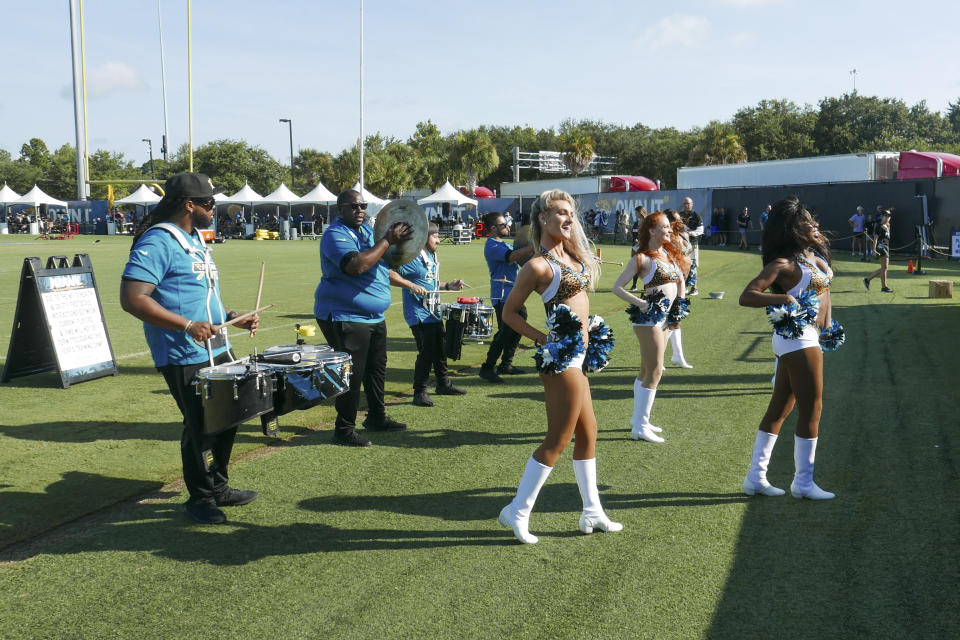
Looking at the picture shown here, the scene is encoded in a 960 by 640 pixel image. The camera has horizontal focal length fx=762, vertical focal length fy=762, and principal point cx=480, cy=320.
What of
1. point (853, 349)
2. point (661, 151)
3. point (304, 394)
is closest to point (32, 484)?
point (304, 394)

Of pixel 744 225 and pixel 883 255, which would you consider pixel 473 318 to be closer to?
pixel 883 255

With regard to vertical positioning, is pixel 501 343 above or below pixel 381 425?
above

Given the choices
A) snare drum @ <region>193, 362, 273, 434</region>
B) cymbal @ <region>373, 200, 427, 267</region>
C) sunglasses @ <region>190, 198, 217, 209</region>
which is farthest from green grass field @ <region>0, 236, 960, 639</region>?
sunglasses @ <region>190, 198, 217, 209</region>

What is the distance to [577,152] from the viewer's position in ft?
261

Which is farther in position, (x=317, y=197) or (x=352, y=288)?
(x=317, y=197)

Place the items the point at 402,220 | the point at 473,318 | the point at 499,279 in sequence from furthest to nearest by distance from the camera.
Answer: the point at 473,318
the point at 499,279
the point at 402,220

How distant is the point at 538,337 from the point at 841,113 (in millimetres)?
85653

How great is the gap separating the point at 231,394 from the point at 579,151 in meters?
78.4

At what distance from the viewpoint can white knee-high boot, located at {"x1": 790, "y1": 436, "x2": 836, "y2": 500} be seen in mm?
4848

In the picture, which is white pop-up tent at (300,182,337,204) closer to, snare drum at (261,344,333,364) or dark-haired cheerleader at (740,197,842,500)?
snare drum at (261,344,333,364)

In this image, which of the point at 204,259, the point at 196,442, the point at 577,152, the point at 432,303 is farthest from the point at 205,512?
the point at 577,152

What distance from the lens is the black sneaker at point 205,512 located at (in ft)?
15.0

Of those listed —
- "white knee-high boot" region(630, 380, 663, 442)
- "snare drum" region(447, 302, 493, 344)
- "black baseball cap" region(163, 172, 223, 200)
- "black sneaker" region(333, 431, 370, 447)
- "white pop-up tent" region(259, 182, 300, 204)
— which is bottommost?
"black sneaker" region(333, 431, 370, 447)

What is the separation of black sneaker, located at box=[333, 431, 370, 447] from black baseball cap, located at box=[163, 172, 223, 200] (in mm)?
2450
